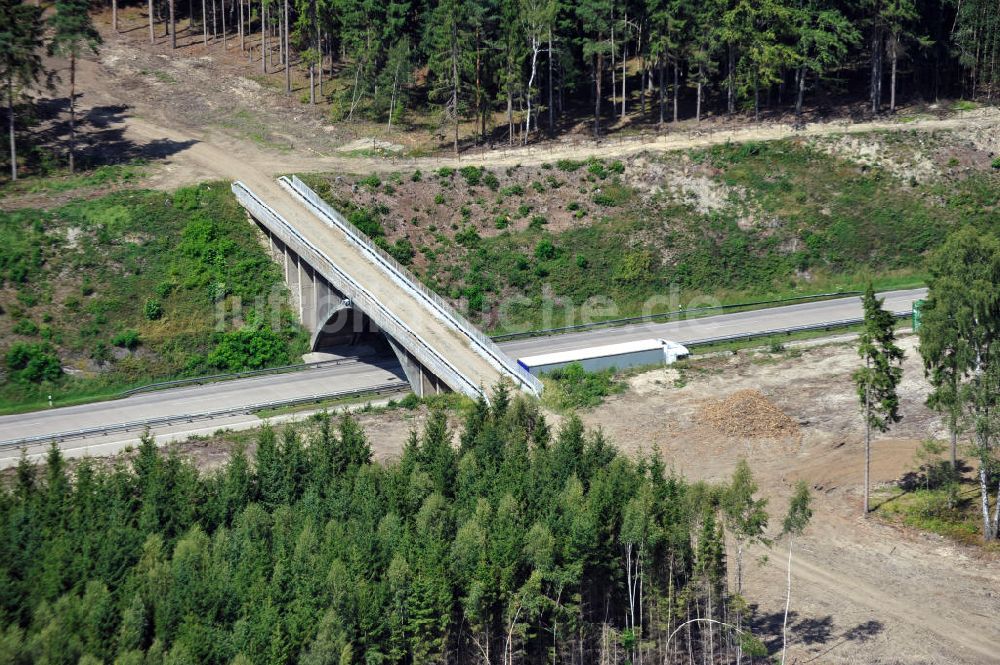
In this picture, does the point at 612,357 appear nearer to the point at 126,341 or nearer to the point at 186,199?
the point at 126,341

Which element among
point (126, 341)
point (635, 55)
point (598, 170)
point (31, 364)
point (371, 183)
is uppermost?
point (635, 55)

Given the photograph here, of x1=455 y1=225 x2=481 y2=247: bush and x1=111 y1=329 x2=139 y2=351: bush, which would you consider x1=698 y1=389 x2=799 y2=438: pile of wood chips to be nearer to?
x1=455 y1=225 x2=481 y2=247: bush

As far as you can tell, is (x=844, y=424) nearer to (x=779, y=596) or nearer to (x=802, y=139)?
(x=779, y=596)

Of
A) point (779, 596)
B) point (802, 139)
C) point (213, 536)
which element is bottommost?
point (779, 596)

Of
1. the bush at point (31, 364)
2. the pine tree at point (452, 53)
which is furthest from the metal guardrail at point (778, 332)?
the bush at point (31, 364)

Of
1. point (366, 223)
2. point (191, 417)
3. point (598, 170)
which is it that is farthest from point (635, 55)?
point (191, 417)

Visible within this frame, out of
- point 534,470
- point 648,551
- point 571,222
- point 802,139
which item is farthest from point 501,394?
point 802,139
